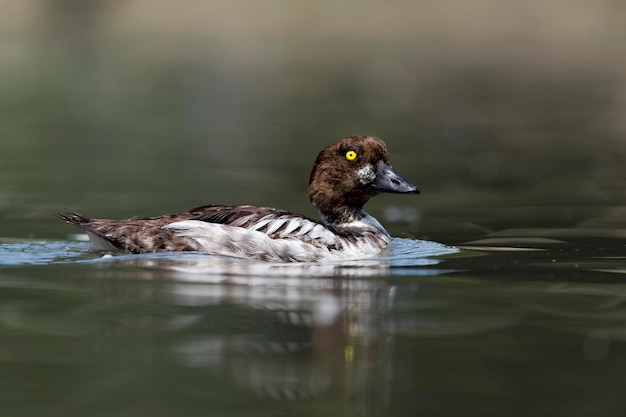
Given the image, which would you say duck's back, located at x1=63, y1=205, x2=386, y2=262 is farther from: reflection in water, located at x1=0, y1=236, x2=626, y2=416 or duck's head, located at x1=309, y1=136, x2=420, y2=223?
duck's head, located at x1=309, y1=136, x2=420, y2=223

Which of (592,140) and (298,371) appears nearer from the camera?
(298,371)

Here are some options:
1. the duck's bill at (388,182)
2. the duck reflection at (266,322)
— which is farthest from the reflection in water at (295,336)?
the duck's bill at (388,182)

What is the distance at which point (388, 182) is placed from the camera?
12219 mm

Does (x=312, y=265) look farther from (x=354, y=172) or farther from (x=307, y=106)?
(x=307, y=106)

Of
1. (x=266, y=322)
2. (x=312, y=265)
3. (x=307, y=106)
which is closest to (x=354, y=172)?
(x=312, y=265)

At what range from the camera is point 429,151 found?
21.6 meters

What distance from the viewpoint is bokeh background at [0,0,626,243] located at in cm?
1594

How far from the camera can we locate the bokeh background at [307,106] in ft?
52.3

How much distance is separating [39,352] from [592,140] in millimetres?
16658

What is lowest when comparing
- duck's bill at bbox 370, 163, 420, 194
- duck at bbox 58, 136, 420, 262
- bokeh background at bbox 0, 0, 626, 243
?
duck at bbox 58, 136, 420, 262

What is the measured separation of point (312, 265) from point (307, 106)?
61.5 ft

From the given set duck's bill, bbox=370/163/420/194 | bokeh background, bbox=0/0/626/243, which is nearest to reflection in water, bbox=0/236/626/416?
duck's bill, bbox=370/163/420/194

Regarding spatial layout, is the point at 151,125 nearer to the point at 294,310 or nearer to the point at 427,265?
the point at 427,265

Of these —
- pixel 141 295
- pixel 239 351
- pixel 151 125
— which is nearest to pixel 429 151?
pixel 151 125
